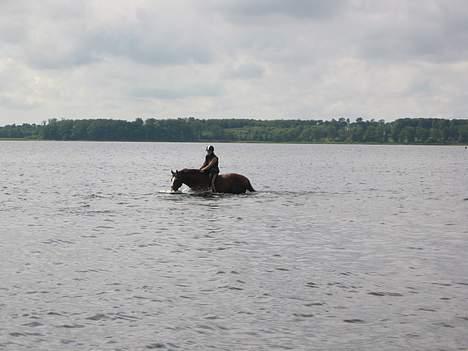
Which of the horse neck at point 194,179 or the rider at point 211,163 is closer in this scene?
the rider at point 211,163

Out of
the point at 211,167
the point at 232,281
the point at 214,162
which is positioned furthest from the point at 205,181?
the point at 232,281

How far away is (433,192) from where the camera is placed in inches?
1823

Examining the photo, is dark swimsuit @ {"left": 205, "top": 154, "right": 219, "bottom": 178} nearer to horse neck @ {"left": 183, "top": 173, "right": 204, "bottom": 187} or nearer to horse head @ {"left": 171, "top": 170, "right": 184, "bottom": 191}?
horse neck @ {"left": 183, "top": 173, "right": 204, "bottom": 187}

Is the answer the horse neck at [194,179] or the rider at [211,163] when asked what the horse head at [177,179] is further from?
the rider at [211,163]

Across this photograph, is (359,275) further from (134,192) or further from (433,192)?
(433,192)

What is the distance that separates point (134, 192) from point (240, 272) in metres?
28.0

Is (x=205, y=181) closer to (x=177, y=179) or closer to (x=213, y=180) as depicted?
(x=213, y=180)

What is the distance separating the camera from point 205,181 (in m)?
36.4

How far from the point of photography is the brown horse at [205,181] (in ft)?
118

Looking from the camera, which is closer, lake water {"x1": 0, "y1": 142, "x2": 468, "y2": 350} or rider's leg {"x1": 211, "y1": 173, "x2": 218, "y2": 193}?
lake water {"x1": 0, "y1": 142, "x2": 468, "y2": 350}

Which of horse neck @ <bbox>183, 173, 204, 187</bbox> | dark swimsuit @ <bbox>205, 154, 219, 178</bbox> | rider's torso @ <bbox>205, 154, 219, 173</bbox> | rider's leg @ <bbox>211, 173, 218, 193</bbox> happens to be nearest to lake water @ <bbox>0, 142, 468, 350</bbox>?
rider's torso @ <bbox>205, 154, 219, 173</bbox>

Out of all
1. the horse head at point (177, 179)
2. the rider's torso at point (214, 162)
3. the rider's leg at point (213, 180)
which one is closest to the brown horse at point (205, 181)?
the horse head at point (177, 179)

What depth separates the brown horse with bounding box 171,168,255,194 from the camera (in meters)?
36.1

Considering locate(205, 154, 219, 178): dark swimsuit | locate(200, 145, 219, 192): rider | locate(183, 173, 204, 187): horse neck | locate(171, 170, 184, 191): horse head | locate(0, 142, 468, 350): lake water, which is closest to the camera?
locate(0, 142, 468, 350): lake water
